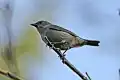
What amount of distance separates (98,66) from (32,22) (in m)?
0.39

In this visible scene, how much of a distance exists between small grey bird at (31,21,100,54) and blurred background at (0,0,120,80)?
27 millimetres

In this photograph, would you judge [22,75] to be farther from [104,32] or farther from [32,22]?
[104,32]

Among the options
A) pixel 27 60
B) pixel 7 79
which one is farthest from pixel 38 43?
pixel 7 79

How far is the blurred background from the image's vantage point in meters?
1.46

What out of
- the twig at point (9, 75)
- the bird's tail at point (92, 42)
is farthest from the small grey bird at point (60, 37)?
the twig at point (9, 75)

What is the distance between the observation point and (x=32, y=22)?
4.90ft

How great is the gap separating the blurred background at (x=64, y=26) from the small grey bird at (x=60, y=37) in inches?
1.1

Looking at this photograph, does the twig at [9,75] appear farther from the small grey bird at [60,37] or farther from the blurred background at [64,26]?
the small grey bird at [60,37]

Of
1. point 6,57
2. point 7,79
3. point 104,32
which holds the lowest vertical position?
point 7,79

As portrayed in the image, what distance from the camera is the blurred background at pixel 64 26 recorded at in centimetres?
146

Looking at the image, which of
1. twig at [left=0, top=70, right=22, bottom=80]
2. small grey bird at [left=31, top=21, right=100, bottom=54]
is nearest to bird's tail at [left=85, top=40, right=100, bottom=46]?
small grey bird at [left=31, top=21, right=100, bottom=54]

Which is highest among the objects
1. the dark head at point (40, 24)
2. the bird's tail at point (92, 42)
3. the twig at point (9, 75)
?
the dark head at point (40, 24)

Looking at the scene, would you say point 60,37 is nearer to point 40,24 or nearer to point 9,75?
point 40,24

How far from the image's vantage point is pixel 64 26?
148 cm
